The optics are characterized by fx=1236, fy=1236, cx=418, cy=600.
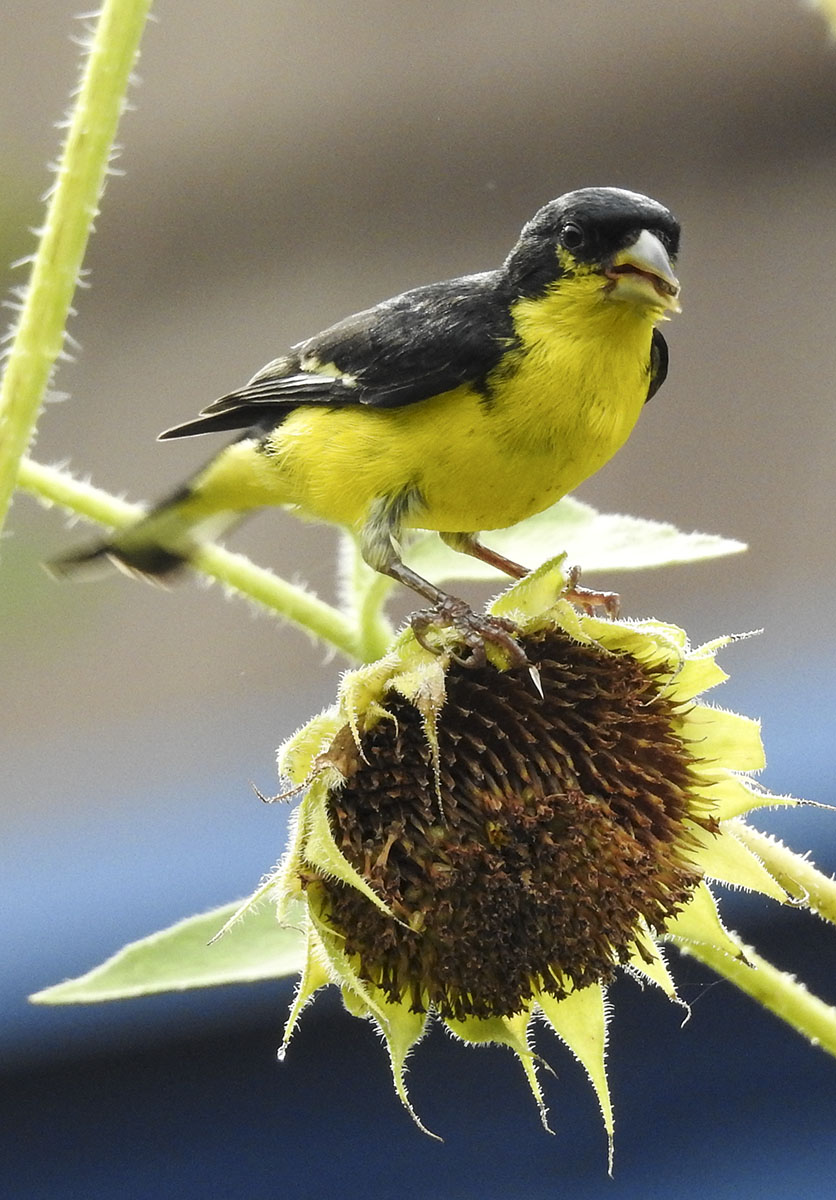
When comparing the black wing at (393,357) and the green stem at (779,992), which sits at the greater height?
the black wing at (393,357)

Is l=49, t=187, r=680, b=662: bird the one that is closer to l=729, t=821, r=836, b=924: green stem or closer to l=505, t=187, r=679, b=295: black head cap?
l=505, t=187, r=679, b=295: black head cap

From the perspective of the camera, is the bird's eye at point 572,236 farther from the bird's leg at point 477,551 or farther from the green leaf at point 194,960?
the green leaf at point 194,960

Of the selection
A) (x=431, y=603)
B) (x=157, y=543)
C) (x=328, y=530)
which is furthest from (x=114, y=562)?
(x=328, y=530)

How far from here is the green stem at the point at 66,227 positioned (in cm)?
38

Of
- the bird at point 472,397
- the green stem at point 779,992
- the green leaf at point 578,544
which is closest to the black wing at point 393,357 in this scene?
the bird at point 472,397

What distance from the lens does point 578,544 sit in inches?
24.6

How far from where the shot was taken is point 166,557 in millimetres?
546

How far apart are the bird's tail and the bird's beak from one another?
23 cm

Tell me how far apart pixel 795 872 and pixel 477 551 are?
0.20 metres

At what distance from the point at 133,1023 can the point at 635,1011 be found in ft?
1.70

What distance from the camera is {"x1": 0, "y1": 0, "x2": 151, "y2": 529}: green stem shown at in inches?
15.1

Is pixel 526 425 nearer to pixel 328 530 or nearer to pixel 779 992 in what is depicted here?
pixel 779 992

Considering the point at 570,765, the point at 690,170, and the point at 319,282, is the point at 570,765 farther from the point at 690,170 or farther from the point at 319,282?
the point at 319,282

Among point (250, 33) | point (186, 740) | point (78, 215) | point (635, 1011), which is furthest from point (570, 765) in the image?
point (186, 740)
